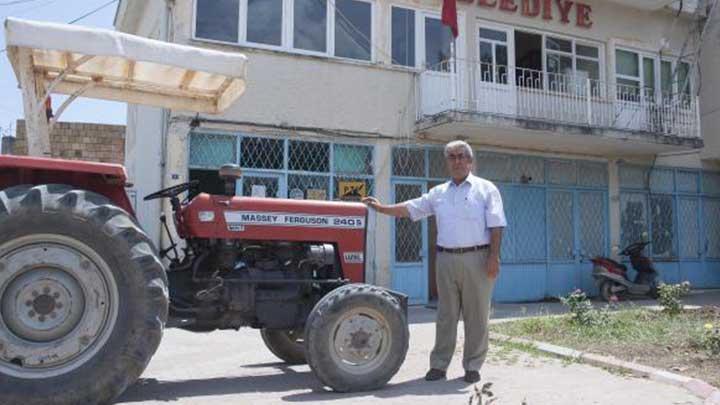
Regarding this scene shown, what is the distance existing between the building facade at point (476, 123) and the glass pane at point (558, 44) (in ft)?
0.11

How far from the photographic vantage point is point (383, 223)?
12.1 meters

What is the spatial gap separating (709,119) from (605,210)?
4.22 metres

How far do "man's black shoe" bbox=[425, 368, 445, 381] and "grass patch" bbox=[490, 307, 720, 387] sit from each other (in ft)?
6.28

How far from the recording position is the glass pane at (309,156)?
1149cm

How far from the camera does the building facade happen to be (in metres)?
11.2

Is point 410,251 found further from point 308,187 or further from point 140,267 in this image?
point 140,267

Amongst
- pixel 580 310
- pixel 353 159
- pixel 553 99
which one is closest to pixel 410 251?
pixel 353 159

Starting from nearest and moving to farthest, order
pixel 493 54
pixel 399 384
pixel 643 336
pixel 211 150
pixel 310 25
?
pixel 399 384
pixel 643 336
pixel 211 150
pixel 310 25
pixel 493 54

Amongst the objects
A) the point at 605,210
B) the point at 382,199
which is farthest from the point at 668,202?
the point at 382,199

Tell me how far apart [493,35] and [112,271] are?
11.0 m

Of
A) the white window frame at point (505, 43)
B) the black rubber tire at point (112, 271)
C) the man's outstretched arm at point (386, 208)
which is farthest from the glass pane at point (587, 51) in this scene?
the black rubber tire at point (112, 271)

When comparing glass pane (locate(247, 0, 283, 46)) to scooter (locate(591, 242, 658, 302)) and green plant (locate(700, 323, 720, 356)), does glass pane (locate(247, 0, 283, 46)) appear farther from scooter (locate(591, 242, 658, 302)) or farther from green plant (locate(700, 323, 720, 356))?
green plant (locate(700, 323, 720, 356))

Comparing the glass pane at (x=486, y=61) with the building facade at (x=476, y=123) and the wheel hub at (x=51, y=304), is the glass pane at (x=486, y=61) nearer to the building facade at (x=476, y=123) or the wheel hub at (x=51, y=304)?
the building facade at (x=476, y=123)

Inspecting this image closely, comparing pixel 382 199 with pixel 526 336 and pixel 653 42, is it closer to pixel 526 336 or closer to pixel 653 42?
pixel 526 336
